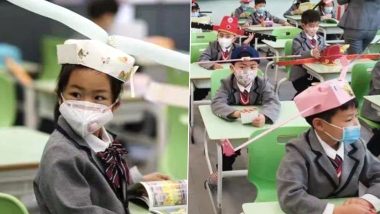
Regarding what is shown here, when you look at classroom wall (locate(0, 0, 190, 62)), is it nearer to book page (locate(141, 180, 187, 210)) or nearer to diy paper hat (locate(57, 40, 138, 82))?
diy paper hat (locate(57, 40, 138, 82))

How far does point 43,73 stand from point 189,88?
389 millimetres

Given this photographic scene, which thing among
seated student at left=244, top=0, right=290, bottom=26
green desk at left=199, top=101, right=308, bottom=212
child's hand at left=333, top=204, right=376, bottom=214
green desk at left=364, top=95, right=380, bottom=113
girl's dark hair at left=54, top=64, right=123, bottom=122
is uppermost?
seated student at left=244, top=0, right=290, bottom=26

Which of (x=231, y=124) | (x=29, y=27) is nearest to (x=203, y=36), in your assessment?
(x=231, y=124)

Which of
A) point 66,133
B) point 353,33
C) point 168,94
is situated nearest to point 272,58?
point 353,33

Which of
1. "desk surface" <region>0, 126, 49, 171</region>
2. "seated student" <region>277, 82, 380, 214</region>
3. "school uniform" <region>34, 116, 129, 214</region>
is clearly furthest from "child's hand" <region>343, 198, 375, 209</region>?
"desk surface" <region>0, 126, 49, 171</region>

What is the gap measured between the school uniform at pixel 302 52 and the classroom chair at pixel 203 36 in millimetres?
276

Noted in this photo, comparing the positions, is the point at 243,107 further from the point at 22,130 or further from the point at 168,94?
the point at 22,130

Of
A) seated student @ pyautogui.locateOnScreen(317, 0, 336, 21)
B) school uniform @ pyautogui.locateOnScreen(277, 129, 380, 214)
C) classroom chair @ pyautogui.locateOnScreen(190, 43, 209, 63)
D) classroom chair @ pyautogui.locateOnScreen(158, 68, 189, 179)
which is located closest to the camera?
classroom chair @ pyautogui.locateOnScreen(158, 68, 189, 179)

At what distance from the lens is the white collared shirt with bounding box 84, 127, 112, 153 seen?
1220 millimetres

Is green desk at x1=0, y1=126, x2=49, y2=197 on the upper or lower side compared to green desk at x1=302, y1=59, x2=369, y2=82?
lower

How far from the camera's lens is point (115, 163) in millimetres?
1271

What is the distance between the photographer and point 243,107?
161cm

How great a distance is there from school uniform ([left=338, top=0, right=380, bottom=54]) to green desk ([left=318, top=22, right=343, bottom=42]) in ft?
0.06

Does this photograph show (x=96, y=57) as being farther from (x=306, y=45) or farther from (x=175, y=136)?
(x=306, y=45)
